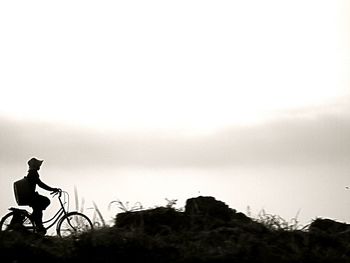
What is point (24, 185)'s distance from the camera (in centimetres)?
2200

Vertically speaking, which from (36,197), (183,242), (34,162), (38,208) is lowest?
(183,242)

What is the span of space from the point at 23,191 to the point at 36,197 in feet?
1.37

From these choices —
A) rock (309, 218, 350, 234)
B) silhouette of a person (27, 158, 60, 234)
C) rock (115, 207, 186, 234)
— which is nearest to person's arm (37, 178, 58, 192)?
silhouette of a person (27, 158, 60, 234)

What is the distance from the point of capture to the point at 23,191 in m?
22.0

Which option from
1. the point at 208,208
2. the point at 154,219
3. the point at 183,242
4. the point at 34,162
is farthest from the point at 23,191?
the point at 183,242

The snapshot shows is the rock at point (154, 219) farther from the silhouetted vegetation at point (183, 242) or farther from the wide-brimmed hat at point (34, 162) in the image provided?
the wide-brimmed hat at point (34, 162)

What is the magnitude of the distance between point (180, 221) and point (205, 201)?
3.33 ft

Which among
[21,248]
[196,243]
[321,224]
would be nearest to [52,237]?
[21,248]

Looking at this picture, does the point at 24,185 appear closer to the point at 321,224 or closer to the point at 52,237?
the point at 52,237

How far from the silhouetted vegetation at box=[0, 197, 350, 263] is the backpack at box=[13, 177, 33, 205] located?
110 inches

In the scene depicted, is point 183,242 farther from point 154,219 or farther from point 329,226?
point 329,226

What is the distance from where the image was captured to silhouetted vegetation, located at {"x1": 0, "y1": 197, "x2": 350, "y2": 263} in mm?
17812

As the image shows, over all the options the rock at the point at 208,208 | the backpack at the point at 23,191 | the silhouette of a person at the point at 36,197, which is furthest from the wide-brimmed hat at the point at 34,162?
the rock at the point at 208,208

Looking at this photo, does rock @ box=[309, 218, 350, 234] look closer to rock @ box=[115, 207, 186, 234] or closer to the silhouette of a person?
rock @ box=[115, 207, 186, 234]
